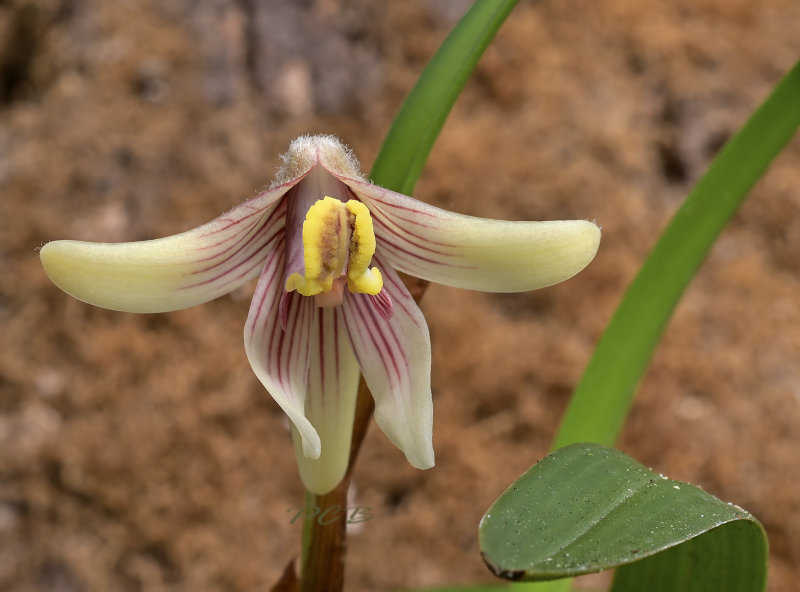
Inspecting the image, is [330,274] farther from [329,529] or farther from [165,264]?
[329,529]

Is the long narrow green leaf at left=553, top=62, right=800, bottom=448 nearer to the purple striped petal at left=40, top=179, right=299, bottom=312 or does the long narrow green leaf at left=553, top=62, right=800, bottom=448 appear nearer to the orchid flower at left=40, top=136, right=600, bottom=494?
the orchid flower at left=40, top=136, right=600, bottom=494

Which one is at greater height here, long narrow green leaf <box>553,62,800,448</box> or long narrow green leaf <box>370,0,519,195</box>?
long narrow green leaf <box>370,0,519,195</box>

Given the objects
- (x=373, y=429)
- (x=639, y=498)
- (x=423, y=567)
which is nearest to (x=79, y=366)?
(x=373, y=429)

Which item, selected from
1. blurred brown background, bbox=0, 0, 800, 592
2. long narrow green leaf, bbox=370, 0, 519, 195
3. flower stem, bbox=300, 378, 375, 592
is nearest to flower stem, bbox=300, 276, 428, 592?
flower stem, bbox=300, 378, 375, 592

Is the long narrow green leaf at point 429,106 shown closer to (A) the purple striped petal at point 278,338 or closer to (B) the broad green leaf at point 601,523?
(A) the purple striped petal at point 278,338

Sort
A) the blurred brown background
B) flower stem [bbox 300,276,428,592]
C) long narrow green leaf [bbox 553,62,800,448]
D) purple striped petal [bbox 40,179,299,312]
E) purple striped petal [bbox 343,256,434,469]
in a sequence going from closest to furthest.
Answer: purple striped petal [bbox 40,179,299,312] < purple striped petal [bbox 343,256,434,469] < flower stem [bbox 300,276,428,592] < long narrow green leaf [bbox 553,62,800,448] < the blurred brown background

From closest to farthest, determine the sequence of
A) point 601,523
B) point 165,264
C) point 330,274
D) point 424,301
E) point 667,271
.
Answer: point 601,523 → point 165,264 → point 330,274 → point 667,271 → point 424,301

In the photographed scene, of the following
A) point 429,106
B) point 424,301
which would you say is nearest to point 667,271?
point 429,106
